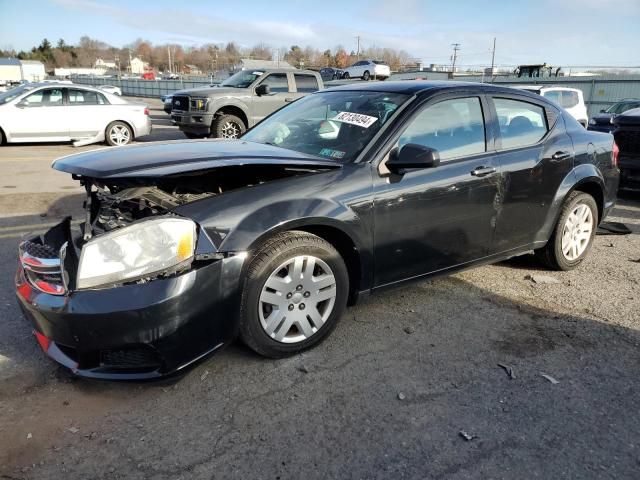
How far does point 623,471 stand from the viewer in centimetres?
228

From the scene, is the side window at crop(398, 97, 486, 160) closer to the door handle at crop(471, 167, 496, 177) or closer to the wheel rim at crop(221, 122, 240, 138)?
the door handle at crop(471, 167, 496, 177)

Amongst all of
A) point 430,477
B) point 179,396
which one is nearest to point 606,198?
point 430,477

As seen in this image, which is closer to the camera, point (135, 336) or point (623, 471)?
point (623, 471)

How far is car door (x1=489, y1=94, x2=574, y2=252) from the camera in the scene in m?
4.04

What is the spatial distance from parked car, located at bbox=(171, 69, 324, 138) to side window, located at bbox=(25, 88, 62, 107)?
2.75 m

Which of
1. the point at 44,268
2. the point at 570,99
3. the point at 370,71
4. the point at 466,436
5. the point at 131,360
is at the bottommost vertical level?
the point at 466,436

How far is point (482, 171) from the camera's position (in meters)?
3.82

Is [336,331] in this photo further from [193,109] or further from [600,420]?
[193,109]

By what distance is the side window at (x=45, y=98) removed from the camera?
12.4 meters

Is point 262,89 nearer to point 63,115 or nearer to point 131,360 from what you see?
point 63,115

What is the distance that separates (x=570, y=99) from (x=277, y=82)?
25.4ft

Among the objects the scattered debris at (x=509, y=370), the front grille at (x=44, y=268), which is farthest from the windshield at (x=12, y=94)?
the scattered debris at (x=509, y=370)

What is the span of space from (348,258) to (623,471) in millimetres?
1828

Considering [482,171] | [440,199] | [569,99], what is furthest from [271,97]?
[440,199]
